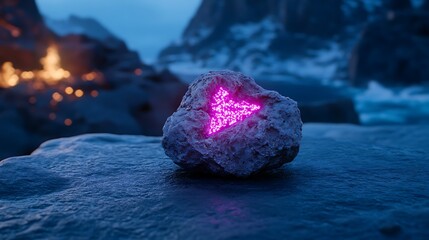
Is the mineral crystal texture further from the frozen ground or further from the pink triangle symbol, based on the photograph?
the frozen ground

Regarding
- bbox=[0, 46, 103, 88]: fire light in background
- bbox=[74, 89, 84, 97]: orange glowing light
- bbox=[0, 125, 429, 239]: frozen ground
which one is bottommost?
bbox=[0, 125, 429, 239]: frozen ground

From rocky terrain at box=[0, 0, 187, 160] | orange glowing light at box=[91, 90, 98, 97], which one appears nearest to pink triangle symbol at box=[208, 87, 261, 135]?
rocky terrain at box=[0, 0, 187, 160]

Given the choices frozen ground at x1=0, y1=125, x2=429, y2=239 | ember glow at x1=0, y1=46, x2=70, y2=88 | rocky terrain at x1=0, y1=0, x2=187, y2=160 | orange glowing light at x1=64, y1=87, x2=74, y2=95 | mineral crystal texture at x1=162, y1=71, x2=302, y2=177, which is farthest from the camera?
ember glow at x1=0, y1=46, x2=70, y2=88

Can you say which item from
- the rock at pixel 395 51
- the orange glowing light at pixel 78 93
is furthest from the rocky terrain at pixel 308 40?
the orange glowing light at pixel 78 93

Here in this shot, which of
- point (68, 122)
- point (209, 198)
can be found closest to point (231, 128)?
point (209, 198)

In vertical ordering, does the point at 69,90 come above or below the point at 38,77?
below

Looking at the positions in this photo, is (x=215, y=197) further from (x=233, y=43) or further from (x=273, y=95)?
(x=233, y=43)

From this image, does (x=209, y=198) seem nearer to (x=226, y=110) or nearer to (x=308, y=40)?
(x=226, y=110)
